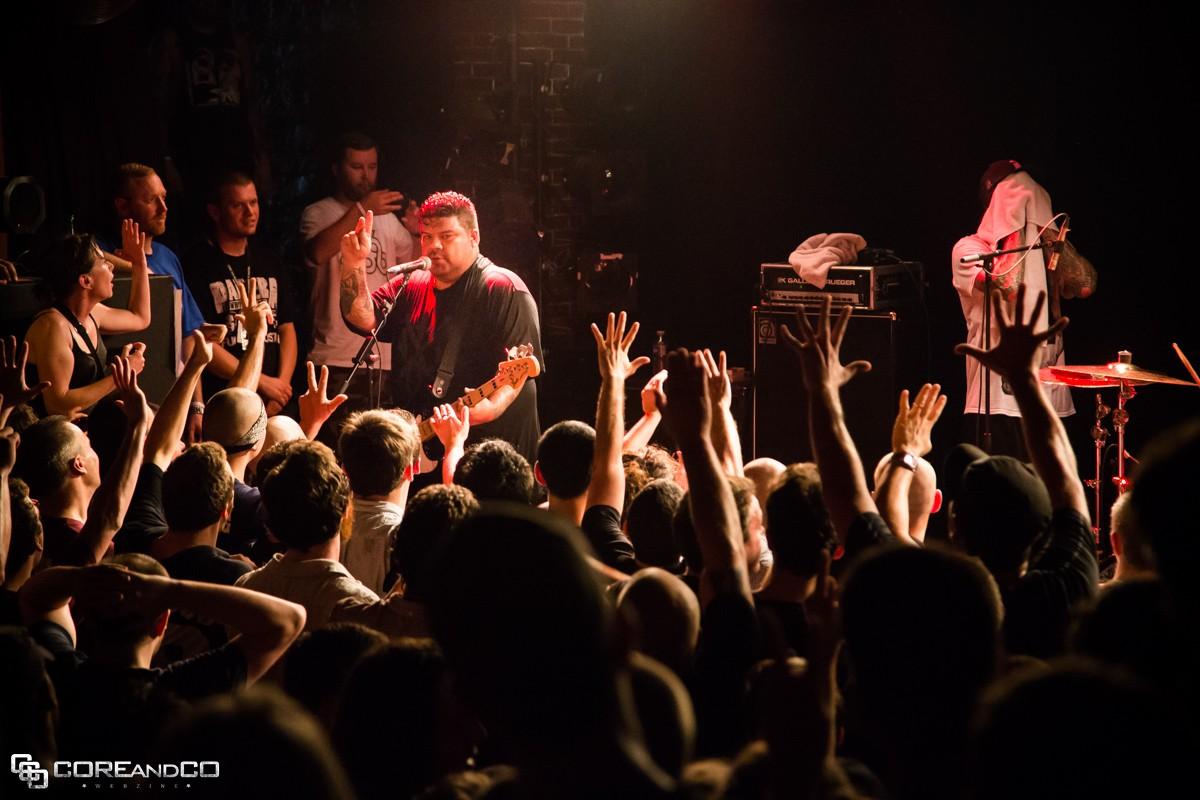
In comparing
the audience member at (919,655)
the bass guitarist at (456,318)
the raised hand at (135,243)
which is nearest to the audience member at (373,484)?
the audience member at (919,655)

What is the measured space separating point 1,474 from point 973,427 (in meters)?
5.52

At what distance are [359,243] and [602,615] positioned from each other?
539cm

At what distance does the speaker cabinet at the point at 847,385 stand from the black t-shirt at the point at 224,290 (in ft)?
9.24

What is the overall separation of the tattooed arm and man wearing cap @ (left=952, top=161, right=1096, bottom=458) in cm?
318

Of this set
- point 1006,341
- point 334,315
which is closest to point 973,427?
point 334,315

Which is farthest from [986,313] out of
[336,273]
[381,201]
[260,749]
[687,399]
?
[260,749]

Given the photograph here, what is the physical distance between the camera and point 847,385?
6898 millimetres

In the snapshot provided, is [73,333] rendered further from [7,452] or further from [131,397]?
[7,452]

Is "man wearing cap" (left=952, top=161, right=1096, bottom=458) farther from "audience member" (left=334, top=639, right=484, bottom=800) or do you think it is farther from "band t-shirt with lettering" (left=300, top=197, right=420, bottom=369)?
"audience member" (left=334, top=639, right=484, bottom=800)

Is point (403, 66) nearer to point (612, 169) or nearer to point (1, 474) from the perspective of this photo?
point (612, 169)

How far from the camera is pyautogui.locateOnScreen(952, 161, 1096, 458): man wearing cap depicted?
260 inches

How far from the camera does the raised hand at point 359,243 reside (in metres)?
6.30

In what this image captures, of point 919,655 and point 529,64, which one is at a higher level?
point 529,64

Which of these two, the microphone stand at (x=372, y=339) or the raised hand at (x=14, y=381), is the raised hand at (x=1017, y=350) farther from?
the microphone stand at (x=372, y=339)
